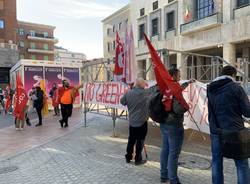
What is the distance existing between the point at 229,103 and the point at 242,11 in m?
20.3

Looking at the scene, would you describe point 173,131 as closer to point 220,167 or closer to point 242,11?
point 220,167

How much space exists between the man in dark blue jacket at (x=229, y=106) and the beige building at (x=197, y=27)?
44.6ft

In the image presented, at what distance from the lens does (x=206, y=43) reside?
82.7 feet

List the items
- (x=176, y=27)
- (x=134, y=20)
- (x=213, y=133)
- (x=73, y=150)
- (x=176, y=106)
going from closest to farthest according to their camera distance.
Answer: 1. (x=213, y=133)
2. (x=176, y=106)
3. (x=73, y=150)
4. (x=176, y=27)
5. (x=134, y=20)

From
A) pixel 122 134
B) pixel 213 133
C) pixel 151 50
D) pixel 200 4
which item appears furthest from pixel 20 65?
pixel 200 4

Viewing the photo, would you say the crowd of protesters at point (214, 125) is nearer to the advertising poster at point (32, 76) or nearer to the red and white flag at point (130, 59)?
the red and white flag at point (130, 59)

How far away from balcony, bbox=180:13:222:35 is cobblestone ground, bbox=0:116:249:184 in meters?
18.3

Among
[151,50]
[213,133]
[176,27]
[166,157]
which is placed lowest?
[166,157]

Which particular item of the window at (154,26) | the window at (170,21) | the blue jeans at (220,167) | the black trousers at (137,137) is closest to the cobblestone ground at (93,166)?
the black trousers at (137,137)

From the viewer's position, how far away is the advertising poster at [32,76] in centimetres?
1645

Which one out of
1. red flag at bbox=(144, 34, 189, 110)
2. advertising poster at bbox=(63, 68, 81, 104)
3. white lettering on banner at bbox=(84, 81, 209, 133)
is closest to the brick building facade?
advertising poster at bbox=(63, 68, 81, 104)

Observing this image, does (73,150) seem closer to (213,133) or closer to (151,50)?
(151,50)

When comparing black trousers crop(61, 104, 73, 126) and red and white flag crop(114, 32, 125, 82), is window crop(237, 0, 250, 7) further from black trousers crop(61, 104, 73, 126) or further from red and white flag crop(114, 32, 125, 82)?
red and white flag crop(114, 32, 125, 82)

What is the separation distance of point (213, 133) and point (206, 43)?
22577 mm
